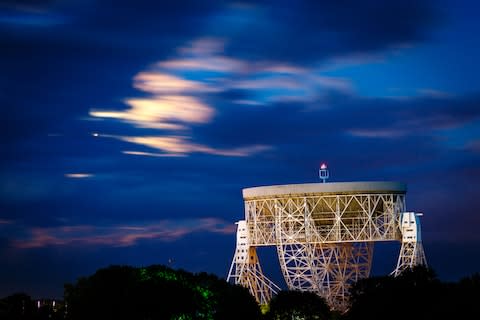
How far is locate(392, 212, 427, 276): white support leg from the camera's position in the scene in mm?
113312

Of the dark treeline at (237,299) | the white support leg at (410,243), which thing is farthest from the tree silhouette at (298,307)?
the white support leg at (410,243)

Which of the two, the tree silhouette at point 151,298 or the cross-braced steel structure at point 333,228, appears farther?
the cross-braced steel structure at point 333,228

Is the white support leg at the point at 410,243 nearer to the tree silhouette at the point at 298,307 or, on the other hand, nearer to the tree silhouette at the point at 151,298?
the tree silhouette at the point at 298,307

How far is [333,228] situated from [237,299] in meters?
12.6

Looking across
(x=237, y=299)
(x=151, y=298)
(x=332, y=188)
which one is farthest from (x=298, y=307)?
(x=151, y=298)

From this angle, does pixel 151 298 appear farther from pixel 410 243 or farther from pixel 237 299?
pixel 410 243

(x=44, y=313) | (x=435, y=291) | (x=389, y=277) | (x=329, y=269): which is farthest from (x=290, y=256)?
(x=44, y=313)

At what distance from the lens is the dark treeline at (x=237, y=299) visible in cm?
8588

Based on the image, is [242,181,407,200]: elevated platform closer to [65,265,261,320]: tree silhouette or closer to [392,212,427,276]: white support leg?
[392,212,427,276]: white support leg

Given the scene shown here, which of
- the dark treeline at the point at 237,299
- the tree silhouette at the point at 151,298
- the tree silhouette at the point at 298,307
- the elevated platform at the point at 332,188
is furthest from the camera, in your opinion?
the elevated platform at the point at 332,188

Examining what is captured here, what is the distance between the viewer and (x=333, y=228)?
370 ft

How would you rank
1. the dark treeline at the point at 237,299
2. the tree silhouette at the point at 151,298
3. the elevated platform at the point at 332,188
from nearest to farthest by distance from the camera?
1. the dark treeline at the point at 237,299
2. the tree silhouette at the point at 151,298
3. the elevated platform at the point at 332,188

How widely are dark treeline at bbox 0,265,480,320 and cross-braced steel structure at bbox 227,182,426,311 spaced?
3.39m

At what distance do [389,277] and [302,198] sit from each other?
16.5m
